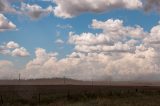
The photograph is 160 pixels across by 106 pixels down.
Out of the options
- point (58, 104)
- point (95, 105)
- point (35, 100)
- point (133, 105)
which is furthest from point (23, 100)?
point (133, 105)

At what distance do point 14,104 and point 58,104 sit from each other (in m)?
5.10

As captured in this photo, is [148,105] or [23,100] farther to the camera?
[23,100]

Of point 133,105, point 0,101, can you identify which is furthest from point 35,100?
point 133,105

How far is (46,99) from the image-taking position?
5328 centimetres

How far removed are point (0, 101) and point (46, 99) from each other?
25.2 ft

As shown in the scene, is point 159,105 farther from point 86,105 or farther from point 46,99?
point 46,99

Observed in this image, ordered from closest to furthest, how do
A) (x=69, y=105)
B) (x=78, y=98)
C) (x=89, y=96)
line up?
1. (x=69, y=105)
2. (x=78, y=98)
3. (x=89, y=96)

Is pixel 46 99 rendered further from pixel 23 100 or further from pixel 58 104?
pixel 58 104

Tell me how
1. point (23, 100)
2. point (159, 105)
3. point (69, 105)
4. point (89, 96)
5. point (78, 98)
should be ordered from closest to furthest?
point (69, 105) < point (159, 105) < point (23, 100) < point (78, 98) < point (89, 96)

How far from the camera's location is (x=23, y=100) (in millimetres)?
50375

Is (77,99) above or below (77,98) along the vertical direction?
below

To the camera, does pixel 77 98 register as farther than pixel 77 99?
Yes

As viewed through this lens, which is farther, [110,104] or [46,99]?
[46,99]

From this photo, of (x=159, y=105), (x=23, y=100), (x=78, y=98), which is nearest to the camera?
(x=159, y=105)
